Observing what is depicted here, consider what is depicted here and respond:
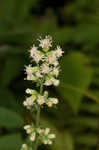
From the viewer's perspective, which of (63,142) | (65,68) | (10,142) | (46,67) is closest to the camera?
(46,67)

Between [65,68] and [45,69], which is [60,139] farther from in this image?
[45,69]

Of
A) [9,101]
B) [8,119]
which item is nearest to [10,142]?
[8,119]

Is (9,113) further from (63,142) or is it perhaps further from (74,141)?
(74,141)

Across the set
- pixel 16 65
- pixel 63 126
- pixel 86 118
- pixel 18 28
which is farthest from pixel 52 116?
pixel 18 28

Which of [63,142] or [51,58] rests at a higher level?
[63,142]

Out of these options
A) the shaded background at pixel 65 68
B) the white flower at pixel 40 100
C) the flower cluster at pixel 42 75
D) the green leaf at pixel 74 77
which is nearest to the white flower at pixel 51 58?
the flower cluster at pixel 42 75

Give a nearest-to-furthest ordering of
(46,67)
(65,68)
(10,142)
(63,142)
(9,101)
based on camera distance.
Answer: (46,67) → (10,142) → (9,101) → (63,142) → (65,68)

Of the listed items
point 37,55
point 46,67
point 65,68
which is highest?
point 65,68

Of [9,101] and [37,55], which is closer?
[37,55]
